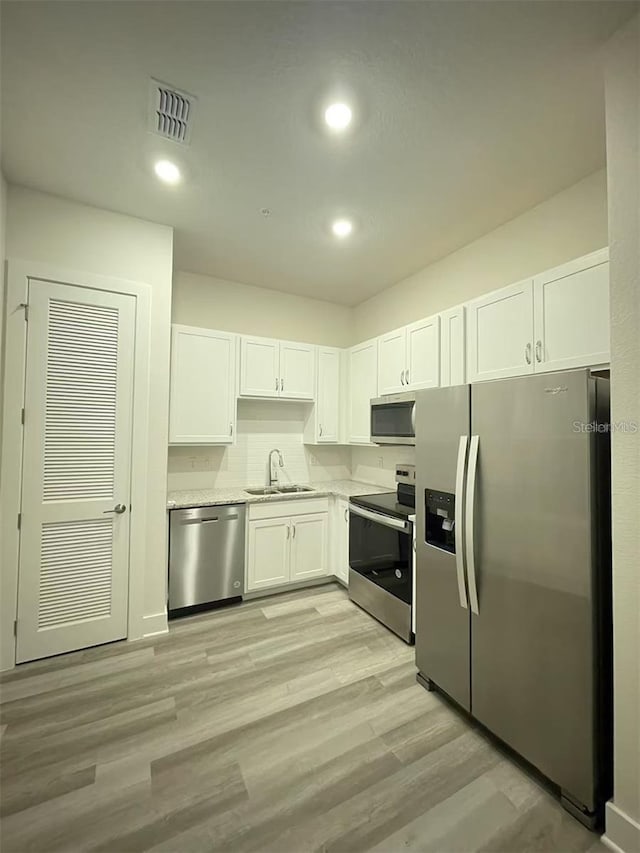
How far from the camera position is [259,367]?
139 inches

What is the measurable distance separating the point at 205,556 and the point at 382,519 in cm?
149

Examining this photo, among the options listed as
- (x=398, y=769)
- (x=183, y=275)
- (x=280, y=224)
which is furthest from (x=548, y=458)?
(x=183, y=275)

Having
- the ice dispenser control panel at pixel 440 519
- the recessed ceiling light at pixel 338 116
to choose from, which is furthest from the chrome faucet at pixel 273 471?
the recessed ceiling light at pixel 338 116

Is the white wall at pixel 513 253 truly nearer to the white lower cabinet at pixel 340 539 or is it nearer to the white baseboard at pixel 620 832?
the white lower cabinet at pixel 340 539

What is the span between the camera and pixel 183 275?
3537mm

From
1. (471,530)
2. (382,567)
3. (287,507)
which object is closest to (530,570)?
(471,530)

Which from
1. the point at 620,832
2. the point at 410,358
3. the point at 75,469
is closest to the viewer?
the point at 620,832

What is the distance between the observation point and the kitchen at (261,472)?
4.57ft

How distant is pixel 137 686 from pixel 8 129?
3156 millimetres

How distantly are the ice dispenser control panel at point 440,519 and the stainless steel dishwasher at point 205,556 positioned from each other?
1655 mm

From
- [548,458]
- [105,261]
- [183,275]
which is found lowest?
[548,458]

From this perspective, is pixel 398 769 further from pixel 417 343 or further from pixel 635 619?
pixel 417 343

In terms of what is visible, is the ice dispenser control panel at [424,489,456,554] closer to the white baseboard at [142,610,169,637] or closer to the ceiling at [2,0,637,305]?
the ceiling at [2,0,637,305]

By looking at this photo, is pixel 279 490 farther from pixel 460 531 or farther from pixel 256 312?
pixel 460 531
